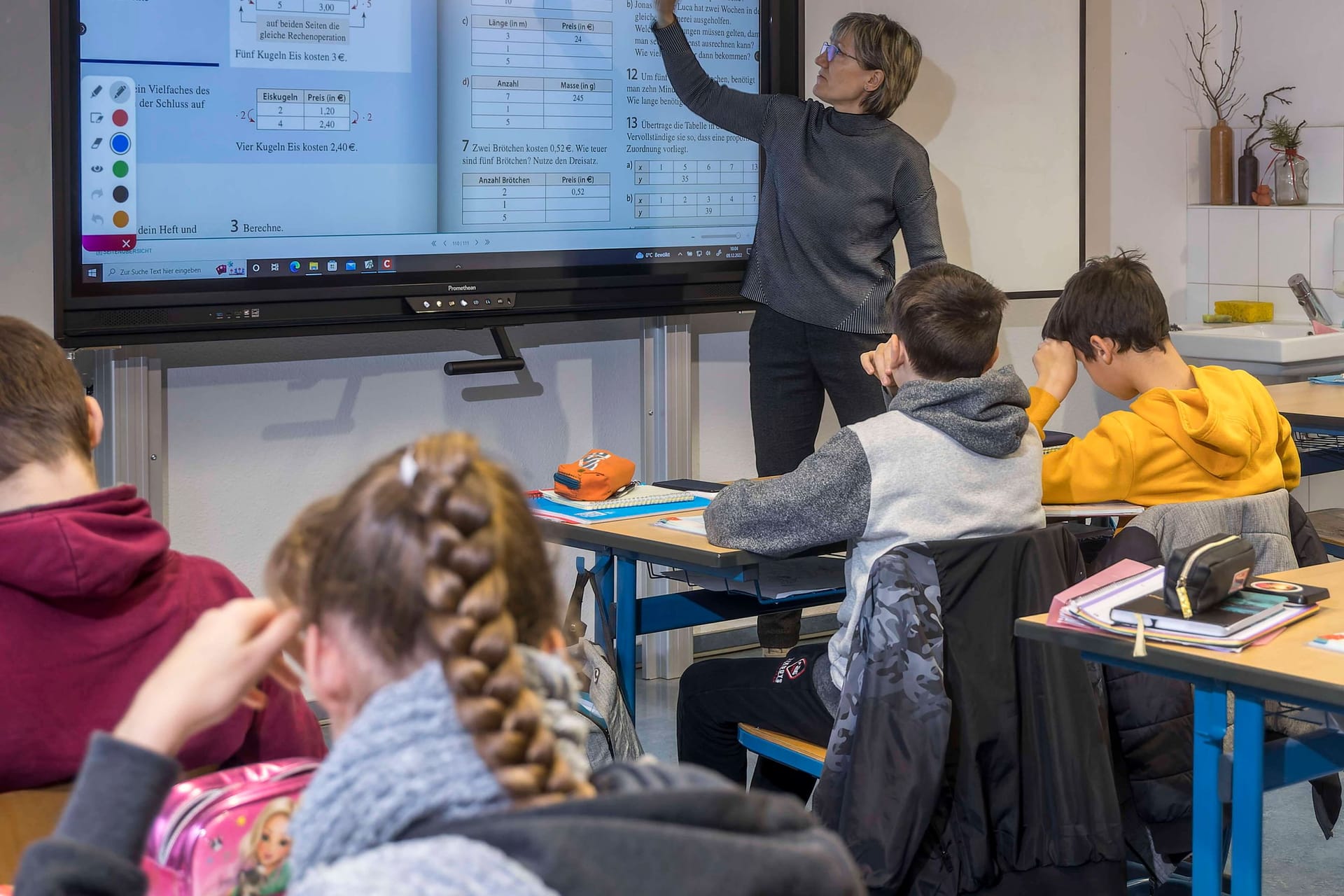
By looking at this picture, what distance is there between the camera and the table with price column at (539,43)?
334cm

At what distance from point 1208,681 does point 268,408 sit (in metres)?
2.26

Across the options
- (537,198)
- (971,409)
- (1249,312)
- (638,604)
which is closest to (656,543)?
(638,604)

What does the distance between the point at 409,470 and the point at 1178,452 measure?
6.70ft

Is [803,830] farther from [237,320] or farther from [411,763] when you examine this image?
[237,320]

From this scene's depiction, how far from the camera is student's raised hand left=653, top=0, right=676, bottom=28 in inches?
140

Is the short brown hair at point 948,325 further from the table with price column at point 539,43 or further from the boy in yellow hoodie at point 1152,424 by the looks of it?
the table with price column at point 539,43

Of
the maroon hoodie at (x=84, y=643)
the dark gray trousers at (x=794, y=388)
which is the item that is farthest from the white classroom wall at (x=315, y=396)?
the maroon hoodie at (x=84, y=643)

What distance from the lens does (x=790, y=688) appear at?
2365 millimetres

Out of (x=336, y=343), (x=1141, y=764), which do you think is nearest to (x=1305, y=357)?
(x=1141, y=764)

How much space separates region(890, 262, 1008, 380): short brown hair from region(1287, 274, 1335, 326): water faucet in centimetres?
261

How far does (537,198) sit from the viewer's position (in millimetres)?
3469

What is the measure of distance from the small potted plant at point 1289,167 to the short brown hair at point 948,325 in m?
3.06

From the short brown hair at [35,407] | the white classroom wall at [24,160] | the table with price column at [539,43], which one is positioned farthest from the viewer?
the table with price column at [539,43]

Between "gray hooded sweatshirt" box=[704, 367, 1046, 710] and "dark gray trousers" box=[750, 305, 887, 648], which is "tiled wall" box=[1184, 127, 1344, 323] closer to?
"dark gray trousers" box=[750, 305, 887, 648]
